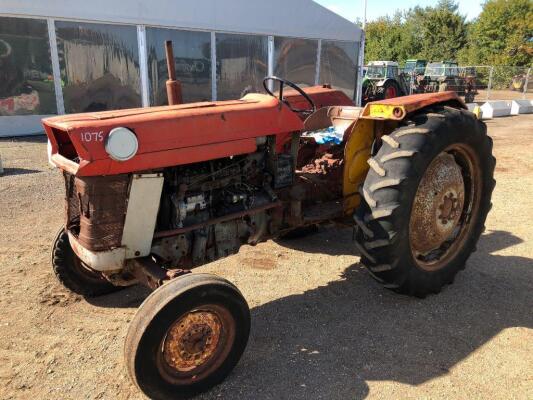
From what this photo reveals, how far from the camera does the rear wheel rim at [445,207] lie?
328 cm

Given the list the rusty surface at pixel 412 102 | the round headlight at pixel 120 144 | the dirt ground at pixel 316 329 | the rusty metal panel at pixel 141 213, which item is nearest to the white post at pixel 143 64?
the dirt ground at pixel 316 329

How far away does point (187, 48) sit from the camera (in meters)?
11.7

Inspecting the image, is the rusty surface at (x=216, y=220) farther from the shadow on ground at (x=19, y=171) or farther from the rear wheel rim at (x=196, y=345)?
the shadow on ground at (x=19, y=171)

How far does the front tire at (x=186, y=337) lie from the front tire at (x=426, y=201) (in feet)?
3.52

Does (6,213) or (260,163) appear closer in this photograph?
(260,163)

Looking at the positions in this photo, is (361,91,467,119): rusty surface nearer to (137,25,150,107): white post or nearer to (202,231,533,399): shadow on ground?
(202,231,533,399): shadow on ground

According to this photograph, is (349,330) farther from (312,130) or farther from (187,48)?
(187,48)

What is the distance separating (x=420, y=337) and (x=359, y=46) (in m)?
14.5

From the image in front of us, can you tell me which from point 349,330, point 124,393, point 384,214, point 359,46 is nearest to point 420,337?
point 349,330

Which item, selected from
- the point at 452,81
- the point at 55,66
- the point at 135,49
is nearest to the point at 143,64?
the point at 135,49

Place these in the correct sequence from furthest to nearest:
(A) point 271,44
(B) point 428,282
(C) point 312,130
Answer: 1. (A) point 271,44
2. (C) point 312,130
3. (B) point 428,282

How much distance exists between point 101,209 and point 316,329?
1.55 m

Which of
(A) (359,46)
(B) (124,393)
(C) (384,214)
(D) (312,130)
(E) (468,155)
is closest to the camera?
(B) (124,393)

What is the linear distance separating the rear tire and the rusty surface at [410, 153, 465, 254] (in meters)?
2.31
